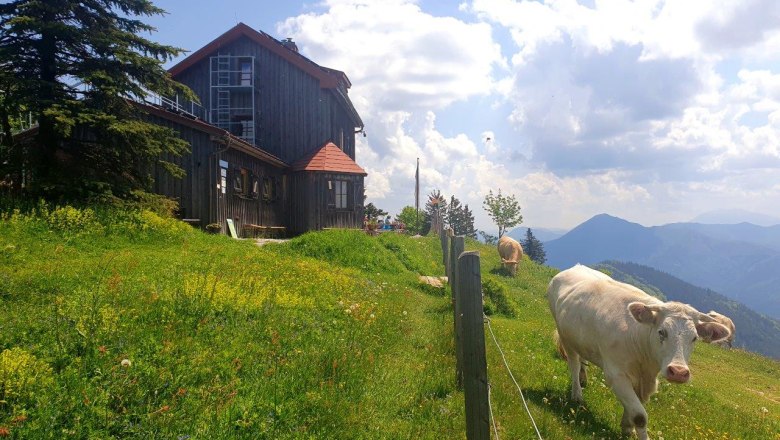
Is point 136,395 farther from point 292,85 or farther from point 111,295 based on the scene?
point 292,85

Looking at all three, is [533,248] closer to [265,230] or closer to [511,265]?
[511,265]

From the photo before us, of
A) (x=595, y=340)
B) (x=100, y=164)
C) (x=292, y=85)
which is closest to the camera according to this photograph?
(x=595, y=340)

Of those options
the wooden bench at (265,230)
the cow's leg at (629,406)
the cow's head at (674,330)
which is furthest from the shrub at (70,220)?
the cow's head at (674,330)

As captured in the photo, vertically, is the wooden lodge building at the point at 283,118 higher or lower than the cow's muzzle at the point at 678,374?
higher

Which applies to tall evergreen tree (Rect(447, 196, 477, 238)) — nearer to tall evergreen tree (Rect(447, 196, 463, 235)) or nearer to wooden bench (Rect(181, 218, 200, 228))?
tall evergreen tree (Rect(447, 196, 463, 235))

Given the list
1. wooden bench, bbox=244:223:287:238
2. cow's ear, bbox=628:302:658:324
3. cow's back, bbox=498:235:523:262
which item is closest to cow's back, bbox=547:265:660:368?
cow's ear, bbox=628:302:658:324

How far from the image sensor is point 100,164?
15.4 meters

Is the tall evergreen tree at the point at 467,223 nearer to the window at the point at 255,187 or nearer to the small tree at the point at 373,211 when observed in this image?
the small tree at the point at 373,211

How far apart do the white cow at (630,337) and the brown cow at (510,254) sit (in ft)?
56.3

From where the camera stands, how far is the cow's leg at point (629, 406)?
5496 millimetres

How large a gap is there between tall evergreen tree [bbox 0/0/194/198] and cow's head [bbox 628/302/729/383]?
13531mm

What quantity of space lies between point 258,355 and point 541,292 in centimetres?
1817

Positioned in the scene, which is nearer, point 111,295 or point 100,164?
point 111,295

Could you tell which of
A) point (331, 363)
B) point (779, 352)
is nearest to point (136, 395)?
point (331, 363)
